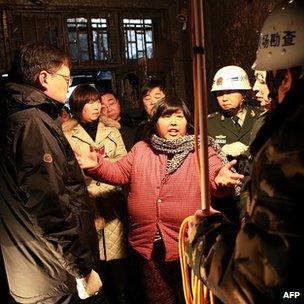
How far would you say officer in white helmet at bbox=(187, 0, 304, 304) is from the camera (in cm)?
111

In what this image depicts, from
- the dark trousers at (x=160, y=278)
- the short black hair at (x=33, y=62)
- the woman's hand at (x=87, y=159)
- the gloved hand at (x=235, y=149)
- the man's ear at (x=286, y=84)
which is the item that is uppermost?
the short black hair at (x=33, y=62)

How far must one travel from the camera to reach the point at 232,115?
4551mm

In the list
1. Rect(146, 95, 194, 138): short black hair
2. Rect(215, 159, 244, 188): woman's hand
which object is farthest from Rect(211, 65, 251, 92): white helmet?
Rect(215, 159, 244, 188): woman's hand

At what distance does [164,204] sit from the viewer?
327 cm

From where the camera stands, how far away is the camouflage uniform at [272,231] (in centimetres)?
111

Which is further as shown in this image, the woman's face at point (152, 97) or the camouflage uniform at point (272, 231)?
the woman's face at point (152, 97)

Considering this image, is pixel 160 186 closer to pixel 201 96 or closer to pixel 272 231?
pixel 201 96

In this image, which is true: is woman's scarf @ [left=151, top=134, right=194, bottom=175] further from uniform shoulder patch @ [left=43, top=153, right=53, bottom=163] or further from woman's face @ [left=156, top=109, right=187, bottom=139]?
uniform shoulder patch @ [left=43, top=153, right=53, bottom=163]

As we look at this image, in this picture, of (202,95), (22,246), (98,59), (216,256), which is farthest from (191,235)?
(98,59)

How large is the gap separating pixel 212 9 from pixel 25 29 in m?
3.48

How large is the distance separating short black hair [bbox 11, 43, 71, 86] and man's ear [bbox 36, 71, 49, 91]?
22mm

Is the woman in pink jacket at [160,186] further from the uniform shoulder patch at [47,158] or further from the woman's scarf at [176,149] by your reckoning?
the uniform shoulder patch at [47,158]

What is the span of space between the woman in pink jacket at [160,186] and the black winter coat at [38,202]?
0.78m

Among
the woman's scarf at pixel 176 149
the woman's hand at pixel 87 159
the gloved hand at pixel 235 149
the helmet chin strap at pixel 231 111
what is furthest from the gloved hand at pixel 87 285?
the helmet chin strap at pixel 231 111
